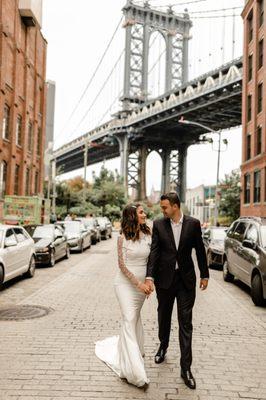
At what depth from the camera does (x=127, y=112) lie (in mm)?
73938

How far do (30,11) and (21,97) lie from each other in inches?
221

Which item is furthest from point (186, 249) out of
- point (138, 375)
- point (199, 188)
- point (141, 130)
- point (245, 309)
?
point (199, 188)

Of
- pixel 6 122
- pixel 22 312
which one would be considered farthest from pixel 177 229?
pixel 6 122

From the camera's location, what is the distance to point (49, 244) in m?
15.5

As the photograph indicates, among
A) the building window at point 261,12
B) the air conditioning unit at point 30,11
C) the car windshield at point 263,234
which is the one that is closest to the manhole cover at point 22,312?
Answer: the car windshield at point 263,234

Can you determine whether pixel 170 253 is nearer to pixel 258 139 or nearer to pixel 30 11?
pixel 30 11

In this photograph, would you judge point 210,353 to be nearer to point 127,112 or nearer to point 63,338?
point 63,338

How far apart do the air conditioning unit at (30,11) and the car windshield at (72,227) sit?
16.7m

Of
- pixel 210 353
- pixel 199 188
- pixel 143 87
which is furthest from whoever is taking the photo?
pixel 199 188

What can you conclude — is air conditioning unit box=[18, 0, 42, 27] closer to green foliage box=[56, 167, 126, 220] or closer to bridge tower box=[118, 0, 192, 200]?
green foliage box=[56, 167, 126, 220]

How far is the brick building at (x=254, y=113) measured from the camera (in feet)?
108

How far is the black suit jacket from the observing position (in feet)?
16.2

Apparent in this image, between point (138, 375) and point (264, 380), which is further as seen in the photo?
point (264, 380)

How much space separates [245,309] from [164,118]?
179 feet
